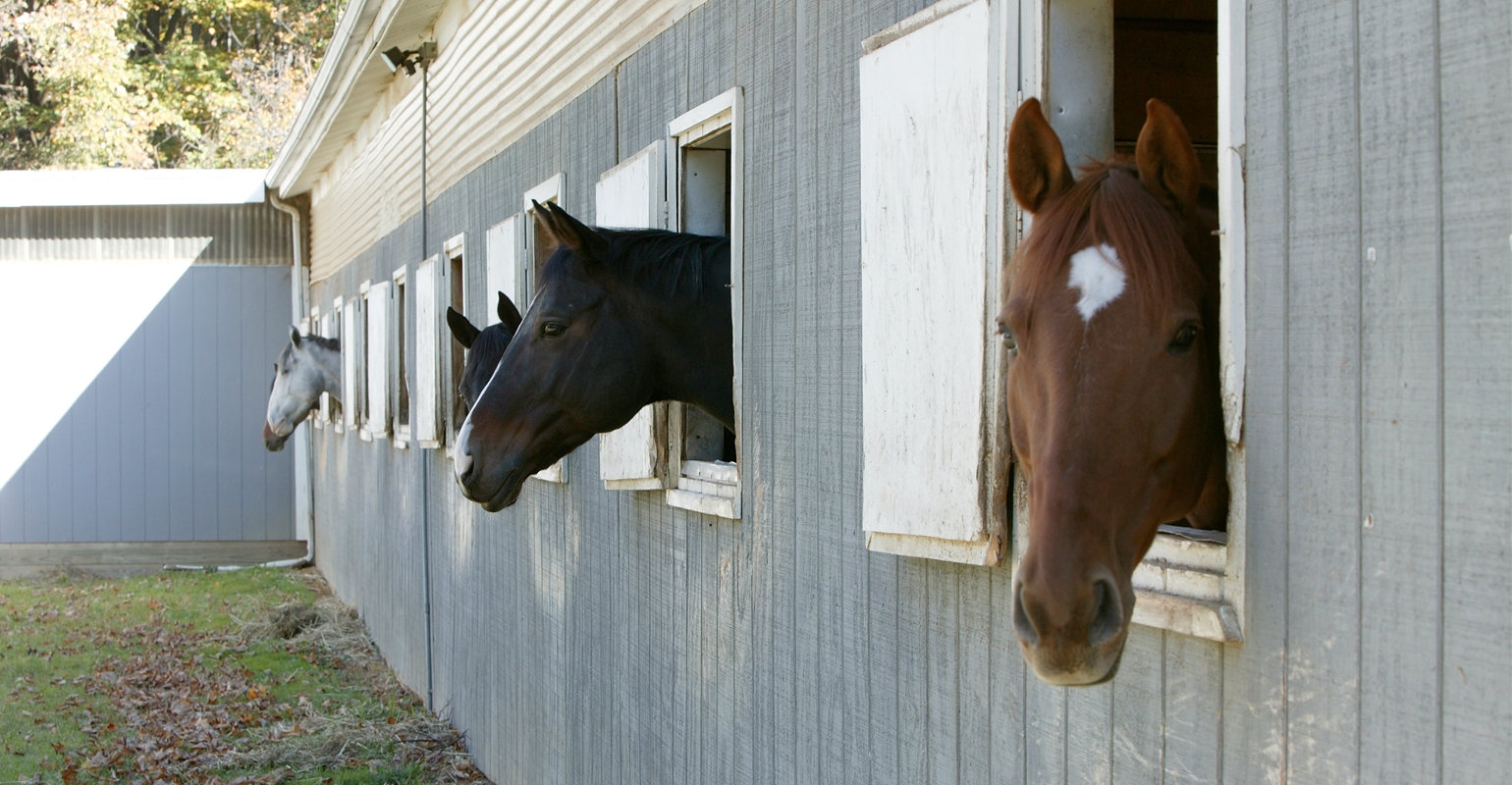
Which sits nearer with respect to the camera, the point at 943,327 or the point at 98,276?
the point at 943,327

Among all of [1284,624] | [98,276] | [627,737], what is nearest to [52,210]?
[98,276]

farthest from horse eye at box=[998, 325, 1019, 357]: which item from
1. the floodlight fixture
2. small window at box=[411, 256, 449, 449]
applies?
the floodlight fixture

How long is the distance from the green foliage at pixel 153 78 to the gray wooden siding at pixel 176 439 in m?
10.3

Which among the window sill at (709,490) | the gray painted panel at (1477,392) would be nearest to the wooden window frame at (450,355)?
the window sill at (709,490)

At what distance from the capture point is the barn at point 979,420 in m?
1.58

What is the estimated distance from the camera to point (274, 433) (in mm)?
12953

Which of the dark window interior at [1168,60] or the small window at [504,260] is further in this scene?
the small window at [504,260]

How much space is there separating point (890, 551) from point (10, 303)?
15.5 metres

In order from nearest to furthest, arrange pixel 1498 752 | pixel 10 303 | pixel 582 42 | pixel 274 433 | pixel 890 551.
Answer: pixel 1498 752
pixel 890 551
pixel 582 42
pixel 274 433
pixel 10 303

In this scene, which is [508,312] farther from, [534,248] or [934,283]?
[934,283]

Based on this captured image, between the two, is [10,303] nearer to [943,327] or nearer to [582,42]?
[582,42]

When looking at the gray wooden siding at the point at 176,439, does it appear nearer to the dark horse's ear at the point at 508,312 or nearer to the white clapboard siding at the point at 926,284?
the dark horse's ear at the point at 508,312

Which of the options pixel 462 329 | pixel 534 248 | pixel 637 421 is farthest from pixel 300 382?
pixel 637 421

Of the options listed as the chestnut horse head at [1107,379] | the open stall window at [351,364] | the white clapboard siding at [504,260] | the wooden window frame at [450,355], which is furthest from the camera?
the open stall window at [351,364]
